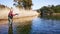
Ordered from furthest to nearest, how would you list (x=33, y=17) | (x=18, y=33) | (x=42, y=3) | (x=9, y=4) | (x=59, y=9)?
1. (x=33, y=17)
2. (x=59, y=9)
3. (x=42, y=3)
4. (x=9, y=4)
5. (x=18, y=33)

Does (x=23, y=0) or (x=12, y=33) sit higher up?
(x=23, y=0)

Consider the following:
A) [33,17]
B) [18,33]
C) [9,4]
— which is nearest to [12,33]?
[18,33]

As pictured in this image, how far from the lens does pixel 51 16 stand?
7969 mm

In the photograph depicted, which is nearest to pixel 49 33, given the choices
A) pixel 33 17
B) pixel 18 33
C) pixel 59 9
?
pixel 18 33

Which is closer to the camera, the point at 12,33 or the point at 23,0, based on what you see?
the point at 12,33

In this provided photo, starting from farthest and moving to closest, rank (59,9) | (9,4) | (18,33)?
(59,9)
(9,4)
(18,33)

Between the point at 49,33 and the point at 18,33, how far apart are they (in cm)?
69

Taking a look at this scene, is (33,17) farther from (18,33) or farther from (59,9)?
(18,33)

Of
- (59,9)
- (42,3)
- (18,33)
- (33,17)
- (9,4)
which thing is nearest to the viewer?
(18,33)

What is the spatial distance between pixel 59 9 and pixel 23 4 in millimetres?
1228

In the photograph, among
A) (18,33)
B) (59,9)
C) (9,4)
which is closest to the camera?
(18,33)

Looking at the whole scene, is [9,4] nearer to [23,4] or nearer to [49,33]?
[23,4]

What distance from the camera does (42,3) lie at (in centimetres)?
608

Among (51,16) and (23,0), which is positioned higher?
(23,0)
